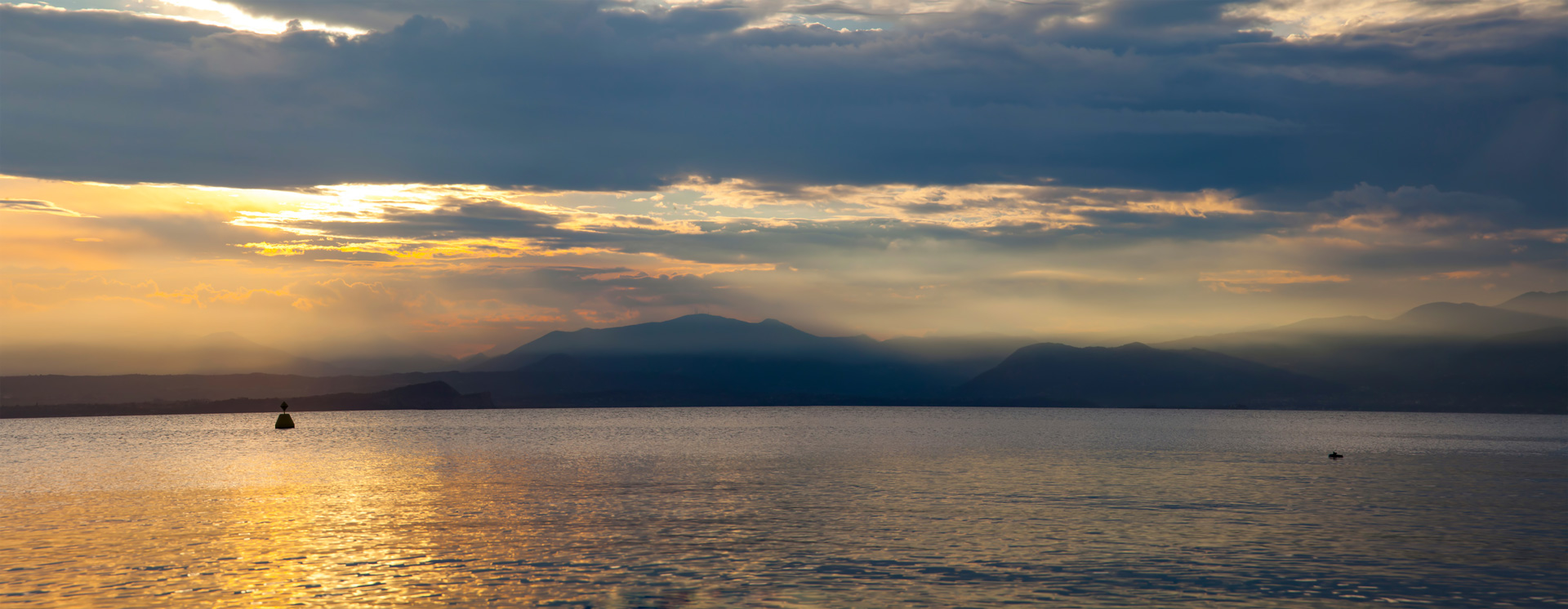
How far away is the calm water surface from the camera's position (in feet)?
101

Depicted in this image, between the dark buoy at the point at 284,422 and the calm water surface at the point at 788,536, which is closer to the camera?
the calm water surface at the point at 788,536

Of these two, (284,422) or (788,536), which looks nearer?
(788,536)

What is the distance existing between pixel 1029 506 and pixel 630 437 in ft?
373

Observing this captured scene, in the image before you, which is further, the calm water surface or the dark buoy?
the dark buoy

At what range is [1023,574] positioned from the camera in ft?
108

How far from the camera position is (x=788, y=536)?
42.2m

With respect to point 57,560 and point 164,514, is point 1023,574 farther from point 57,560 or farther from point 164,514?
point 164,514

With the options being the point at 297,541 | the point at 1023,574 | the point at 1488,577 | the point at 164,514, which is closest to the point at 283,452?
the point at 164,514

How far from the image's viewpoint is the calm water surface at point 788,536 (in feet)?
101

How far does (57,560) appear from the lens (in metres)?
36.1

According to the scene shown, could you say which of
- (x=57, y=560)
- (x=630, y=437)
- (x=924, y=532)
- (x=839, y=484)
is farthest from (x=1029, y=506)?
(x=630, y=437)

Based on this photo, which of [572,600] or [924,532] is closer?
[572,600]

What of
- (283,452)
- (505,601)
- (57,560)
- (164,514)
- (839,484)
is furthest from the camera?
(283,452)

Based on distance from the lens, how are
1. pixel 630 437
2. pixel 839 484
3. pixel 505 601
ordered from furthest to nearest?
pixel 630 437
pixel 839 484
pixel 505 601
